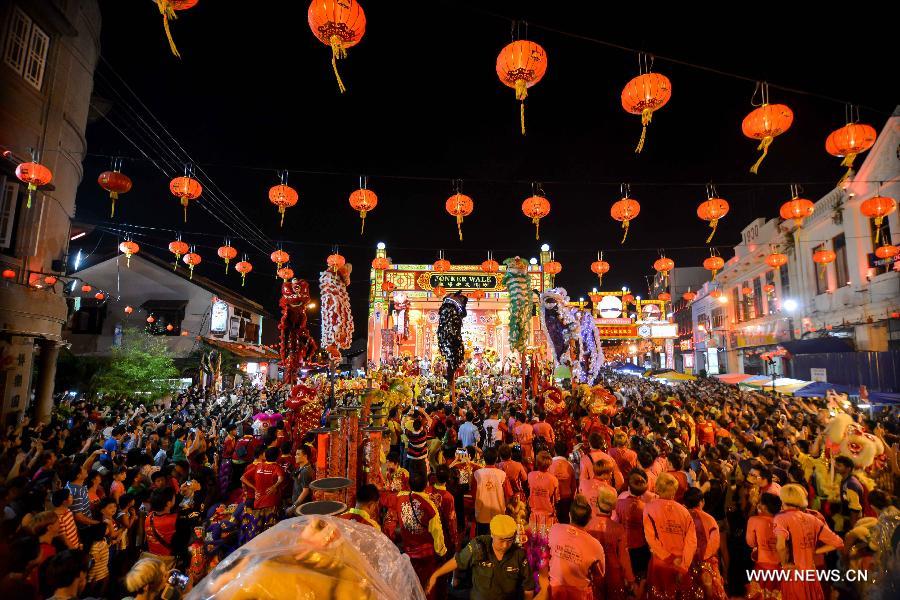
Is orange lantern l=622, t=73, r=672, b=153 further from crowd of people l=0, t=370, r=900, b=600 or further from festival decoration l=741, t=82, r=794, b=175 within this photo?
crowd of people l=0, t=370, r=900, b=600

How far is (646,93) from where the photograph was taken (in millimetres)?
5895

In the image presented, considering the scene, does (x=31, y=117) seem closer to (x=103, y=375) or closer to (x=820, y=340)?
(x=103, y=375)

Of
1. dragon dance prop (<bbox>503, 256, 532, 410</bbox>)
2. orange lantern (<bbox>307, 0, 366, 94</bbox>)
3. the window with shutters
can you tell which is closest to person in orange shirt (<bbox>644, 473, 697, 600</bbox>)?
orange lantern (<bbox>307, 0, 366, 94</bbox>)

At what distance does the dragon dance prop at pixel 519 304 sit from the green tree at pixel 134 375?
→ 38.2 feet

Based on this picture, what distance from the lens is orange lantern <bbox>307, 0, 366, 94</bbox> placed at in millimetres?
→ 4785

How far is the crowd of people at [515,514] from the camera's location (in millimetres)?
2877

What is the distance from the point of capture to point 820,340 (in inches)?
681

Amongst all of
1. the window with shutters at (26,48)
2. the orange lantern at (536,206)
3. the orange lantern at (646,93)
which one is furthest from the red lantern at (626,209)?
the window with shutters at (26,48)

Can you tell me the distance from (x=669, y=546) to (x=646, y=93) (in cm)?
536

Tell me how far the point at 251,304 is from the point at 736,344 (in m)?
30.5

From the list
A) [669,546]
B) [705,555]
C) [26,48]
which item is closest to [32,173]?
[26,48]

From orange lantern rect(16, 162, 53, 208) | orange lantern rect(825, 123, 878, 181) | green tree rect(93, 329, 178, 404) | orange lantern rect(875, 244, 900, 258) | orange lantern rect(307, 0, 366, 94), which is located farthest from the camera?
green tree rect(93, 329, 178, 404)

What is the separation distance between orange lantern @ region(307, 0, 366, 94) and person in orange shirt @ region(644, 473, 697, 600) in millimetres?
4958

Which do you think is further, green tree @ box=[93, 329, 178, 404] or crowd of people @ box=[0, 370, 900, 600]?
green tree @ box=[93, 329, 178, 404]
